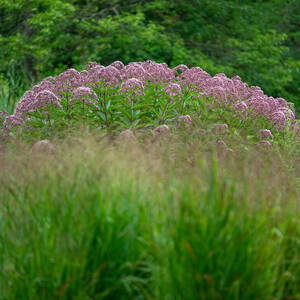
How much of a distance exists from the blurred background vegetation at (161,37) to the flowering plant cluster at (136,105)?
468 centimetres

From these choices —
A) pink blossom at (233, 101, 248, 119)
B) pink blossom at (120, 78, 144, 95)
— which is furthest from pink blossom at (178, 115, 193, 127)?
pink blossom at (233, 101, 248, 119)

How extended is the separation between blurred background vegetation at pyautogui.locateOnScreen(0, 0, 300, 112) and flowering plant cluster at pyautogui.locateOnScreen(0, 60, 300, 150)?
4.68 meters

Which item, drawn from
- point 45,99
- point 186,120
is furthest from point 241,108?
point 45,99

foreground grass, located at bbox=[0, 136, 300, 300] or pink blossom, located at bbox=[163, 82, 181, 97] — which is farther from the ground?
foreground grass, located at bbox=[0, 136, 300, 300]

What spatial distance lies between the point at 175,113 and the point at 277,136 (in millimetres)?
1551

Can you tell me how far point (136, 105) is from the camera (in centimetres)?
565

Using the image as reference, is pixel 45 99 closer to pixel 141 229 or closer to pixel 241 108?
pixel 241 108

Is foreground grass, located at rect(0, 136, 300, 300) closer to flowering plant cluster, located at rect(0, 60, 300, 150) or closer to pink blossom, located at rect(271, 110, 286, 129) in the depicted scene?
flowering plant cluster, located at rect(0, 60, 300, 150)

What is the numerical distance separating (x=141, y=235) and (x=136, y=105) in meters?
2.91

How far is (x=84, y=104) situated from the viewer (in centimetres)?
565

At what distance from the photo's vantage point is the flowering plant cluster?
5520 mm

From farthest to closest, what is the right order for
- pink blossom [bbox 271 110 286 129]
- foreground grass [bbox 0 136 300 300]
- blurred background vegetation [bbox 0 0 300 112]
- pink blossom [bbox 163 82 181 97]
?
blurred background vegetation [bbox 0 0 300 112] → pink blossom [bbox 271 110 286 129] → pink blossom [bbox 163 82 181 97] → foreground grass [bbox 0 136 300 300]

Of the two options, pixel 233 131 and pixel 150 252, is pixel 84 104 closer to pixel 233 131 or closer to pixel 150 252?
pixel 233 131

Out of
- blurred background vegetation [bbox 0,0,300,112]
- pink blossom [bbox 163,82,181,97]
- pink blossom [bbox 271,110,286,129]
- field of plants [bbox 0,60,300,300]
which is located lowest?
blurred background vegetation [bbox 0,0,300,112]
